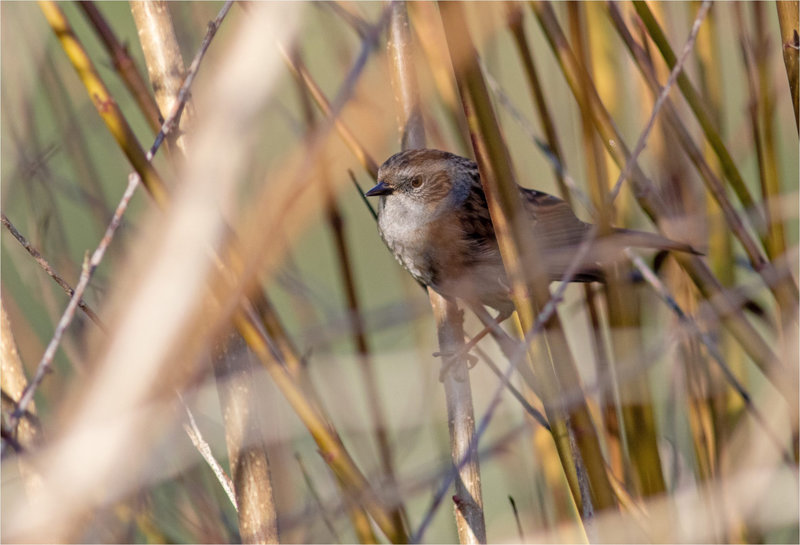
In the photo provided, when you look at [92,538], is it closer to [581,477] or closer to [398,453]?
[581,477]

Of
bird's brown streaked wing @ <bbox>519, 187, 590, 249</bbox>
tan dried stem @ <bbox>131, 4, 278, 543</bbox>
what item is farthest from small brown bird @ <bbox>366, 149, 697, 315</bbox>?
tan dried stem @ <bbox>131, 4, 278, 543</bbox>

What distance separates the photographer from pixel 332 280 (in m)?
4.05

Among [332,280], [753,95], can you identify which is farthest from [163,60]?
[332,280]

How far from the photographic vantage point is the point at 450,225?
2219 mm

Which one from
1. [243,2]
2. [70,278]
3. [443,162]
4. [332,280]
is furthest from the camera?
[332,280]

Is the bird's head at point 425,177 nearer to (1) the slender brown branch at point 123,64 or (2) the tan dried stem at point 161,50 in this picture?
(2) the tan dried stem at point 161,50

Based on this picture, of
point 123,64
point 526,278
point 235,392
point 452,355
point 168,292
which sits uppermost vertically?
point 123,64

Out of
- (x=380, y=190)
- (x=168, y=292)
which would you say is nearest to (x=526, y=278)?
(x=168, y=292)

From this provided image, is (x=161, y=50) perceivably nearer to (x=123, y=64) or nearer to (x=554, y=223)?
(x=123, y=64)

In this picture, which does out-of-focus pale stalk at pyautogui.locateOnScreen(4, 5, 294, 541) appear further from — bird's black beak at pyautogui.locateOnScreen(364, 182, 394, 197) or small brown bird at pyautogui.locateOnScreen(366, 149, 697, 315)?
bird's black beak at pyautogui.locateOnScreen(364, 182, 394, 197)

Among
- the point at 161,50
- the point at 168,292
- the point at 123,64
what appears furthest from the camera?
the point at 161,50

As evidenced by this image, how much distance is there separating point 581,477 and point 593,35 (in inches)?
40.2

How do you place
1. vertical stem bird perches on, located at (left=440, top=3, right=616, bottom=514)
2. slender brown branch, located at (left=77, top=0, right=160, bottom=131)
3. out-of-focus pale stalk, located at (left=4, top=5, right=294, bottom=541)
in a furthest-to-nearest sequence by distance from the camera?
slender brown branch, located at (left=77, top=0, right=160, bottom=131) < vertical stem bird perches on, located at (left=440, top=3, right=616, bottom=514) < out-of-focus pale stalk, located at (left=4, top=5, right=294, bottom=541)

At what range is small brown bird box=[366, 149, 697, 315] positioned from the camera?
2.03 metres
